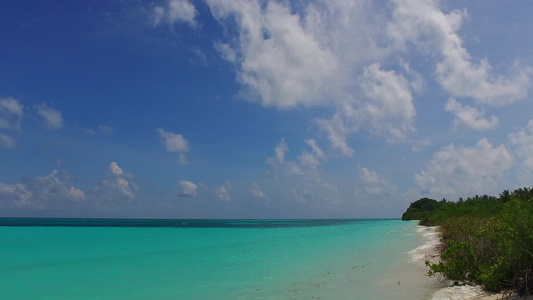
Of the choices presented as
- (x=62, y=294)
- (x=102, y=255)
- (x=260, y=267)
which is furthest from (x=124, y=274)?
(x=102, y=255)

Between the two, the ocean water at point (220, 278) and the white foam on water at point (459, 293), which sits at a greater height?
the white foam on water at point (459, 293)

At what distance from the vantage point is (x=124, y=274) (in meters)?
14.9

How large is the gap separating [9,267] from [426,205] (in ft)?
328

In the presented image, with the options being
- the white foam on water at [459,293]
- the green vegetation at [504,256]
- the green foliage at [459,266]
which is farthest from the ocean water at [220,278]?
the green vegetation at [504,256]

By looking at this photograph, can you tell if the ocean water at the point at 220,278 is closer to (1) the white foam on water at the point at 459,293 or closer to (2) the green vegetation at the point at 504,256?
(1) the white foam on water at the point at 459,293

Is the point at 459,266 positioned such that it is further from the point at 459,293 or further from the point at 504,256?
the point at 504,256

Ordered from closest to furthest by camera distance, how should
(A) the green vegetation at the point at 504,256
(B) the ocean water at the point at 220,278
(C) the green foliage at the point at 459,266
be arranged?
(A) the green vegetation at the point at 504,256, (C) the green foliage at the point at 459,266, (B) the ocean water at the point at 220,278

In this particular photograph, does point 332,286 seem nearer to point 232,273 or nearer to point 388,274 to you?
point 388,274

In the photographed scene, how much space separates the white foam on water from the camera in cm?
834

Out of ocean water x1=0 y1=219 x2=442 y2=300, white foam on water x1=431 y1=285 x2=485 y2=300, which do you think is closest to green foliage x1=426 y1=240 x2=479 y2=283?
white foam on water x1=431 y1=285 x2=485 y2=300

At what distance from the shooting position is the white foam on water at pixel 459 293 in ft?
27.3

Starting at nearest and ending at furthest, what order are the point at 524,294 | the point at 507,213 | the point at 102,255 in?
the point at 524,294 < the point at 507,213 < the point at 102,255

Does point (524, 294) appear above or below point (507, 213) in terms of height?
below

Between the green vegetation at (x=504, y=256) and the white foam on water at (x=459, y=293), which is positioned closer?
the green vegetation at (x=504, y=256)
